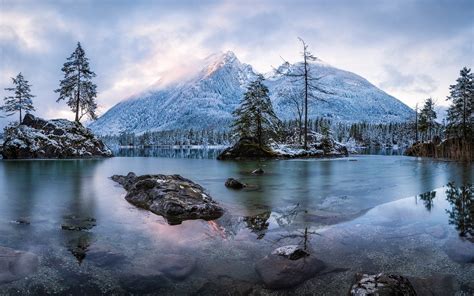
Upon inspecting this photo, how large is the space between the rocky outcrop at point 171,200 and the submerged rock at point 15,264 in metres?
3.10

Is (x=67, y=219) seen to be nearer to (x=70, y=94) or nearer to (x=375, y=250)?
(x=375, y=250)

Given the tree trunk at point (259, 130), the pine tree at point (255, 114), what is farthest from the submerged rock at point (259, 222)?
the pine tree at point (255, 114)

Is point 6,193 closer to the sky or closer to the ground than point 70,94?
closer to the ground

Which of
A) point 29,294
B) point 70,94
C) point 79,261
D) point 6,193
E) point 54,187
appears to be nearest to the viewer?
point 29,294

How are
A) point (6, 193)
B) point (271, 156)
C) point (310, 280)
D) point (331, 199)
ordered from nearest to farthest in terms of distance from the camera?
point (310, 280) < point (331, 199) < point (6, 193) < point (271, 156)

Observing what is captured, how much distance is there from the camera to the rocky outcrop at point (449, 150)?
92.3 ft

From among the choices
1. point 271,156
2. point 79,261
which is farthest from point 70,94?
point 79,261

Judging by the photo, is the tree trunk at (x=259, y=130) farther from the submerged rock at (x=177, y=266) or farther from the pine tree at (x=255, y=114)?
the submerged rock at (x=177, y=266)

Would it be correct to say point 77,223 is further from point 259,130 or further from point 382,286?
point 259,130

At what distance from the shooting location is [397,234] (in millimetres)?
6719

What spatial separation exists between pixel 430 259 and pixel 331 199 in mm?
5412

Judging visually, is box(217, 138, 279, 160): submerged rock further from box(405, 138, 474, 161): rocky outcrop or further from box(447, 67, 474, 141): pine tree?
box(447, 67, 474, 141): pine tree

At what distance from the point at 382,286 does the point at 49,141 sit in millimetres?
41862

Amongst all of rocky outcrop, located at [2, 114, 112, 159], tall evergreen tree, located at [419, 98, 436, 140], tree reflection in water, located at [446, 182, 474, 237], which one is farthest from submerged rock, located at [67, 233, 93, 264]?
tall evergreen tree, located at [419, 98, 436, 140]
